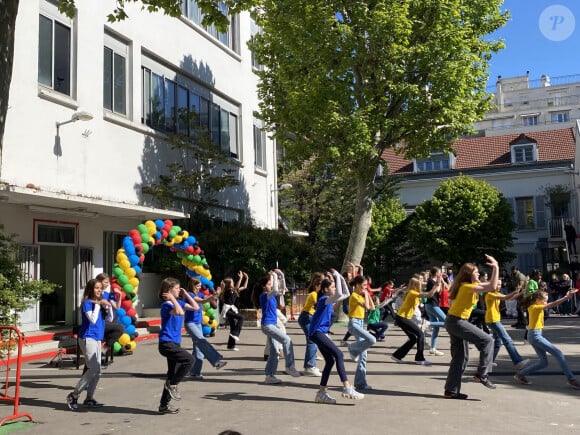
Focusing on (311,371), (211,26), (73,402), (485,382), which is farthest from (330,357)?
(211,26)

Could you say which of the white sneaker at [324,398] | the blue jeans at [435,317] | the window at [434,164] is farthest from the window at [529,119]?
the white sneaker at [324,398]

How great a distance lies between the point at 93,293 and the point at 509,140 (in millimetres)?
37642

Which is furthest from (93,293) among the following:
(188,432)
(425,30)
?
(425,30)

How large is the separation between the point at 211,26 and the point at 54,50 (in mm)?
10067

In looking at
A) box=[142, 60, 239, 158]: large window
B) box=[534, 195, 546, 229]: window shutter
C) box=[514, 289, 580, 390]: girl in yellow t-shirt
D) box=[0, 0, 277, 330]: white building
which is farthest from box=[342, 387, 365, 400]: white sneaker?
box=[534, 195, 546, 229]: window shutter

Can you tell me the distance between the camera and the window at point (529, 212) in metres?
39.2

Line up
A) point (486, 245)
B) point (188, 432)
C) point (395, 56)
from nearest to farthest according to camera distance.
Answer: point (188, 432), point (395, 56), point (486, 245)

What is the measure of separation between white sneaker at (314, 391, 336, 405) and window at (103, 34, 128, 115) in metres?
11.9

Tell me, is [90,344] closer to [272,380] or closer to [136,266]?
[272,380]

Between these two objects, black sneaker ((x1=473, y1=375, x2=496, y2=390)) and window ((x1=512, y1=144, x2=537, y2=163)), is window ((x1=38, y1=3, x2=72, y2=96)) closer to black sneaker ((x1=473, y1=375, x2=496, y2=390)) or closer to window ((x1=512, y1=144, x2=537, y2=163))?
black sneaker ((x1=473, y1=375, x2=496, y2=390))

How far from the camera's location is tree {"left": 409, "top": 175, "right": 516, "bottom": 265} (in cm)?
3384

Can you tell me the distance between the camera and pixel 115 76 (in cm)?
1812

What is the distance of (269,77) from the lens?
23.0 meters

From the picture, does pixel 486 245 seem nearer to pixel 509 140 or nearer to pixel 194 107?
pixel 509 140
